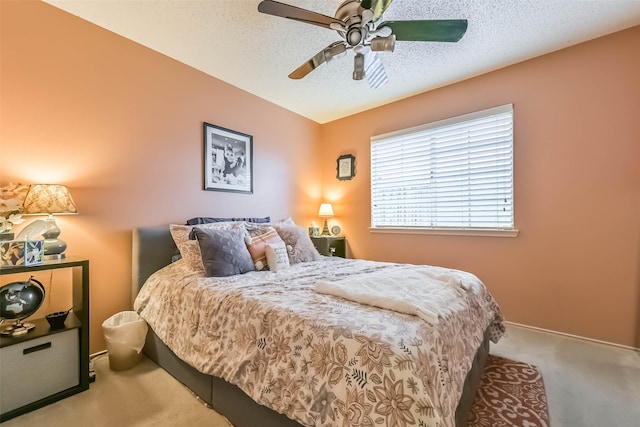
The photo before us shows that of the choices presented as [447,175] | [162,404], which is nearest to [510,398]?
[162,404]

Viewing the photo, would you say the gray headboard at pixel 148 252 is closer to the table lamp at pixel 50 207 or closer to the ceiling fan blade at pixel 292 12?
the table lamp at pixel 50 207

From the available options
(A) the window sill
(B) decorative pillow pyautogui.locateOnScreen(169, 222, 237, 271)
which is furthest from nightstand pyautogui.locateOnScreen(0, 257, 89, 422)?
(A) the window sill

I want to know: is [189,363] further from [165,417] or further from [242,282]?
[242,282]

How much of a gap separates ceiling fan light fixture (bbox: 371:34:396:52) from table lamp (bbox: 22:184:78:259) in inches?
89.0

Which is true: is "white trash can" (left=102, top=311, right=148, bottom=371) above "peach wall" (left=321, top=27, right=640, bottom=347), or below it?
below

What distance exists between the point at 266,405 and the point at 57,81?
257cm

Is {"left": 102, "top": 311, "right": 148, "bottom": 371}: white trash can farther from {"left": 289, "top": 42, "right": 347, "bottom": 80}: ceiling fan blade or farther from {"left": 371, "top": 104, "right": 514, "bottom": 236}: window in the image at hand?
{"left": 371, "top": 104, "right": 514, "bottom": 236}: window

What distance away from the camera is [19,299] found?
63.9 inches

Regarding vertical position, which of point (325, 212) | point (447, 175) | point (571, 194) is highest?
point (447, 175)

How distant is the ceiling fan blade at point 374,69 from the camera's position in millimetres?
2034

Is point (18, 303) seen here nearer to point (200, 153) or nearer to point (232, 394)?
point (232, 394)

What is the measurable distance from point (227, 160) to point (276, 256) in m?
1.40

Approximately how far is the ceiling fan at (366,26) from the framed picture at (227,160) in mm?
1510

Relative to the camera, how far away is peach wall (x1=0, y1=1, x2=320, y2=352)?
6.12 feet
